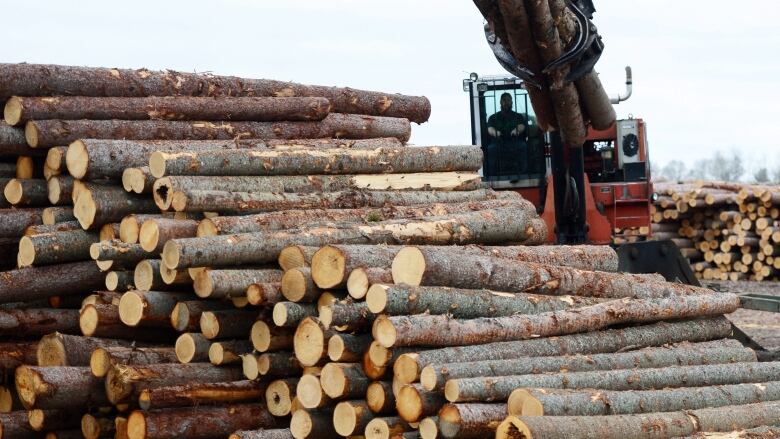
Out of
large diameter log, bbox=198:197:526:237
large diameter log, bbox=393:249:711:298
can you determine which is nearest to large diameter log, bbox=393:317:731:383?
large diameter log, bbox=393:249:711:298

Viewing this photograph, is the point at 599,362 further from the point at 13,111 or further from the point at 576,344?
the point at 13,111

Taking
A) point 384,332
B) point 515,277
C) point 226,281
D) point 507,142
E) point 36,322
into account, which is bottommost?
point 36,322

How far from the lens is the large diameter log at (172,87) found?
31.1ft

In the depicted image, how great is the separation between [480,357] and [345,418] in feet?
3.05

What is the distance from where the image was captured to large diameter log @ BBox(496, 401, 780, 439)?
653 centimetres

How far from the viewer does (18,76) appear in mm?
9383

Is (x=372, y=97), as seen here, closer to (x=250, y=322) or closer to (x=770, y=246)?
(x=250, y=322)

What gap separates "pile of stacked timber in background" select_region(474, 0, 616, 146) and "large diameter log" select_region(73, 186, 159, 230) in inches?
148

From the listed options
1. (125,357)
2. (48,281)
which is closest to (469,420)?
(125,357)

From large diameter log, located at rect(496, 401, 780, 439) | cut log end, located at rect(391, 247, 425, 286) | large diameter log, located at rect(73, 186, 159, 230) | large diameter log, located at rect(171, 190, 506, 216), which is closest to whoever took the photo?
large diameter log, located at rect(496, 401, 780, 439)

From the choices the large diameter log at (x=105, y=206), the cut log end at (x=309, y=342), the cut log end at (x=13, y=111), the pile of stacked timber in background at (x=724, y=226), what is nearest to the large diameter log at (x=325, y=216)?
the cut log end at (x=309, y=342)

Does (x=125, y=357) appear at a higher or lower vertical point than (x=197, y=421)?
higher

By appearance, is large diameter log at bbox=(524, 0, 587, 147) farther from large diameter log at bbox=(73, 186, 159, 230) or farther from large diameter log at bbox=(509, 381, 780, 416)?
large diameter log at bbox=(509, 381, 780, 416)

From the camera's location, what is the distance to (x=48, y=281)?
30.0 feet
